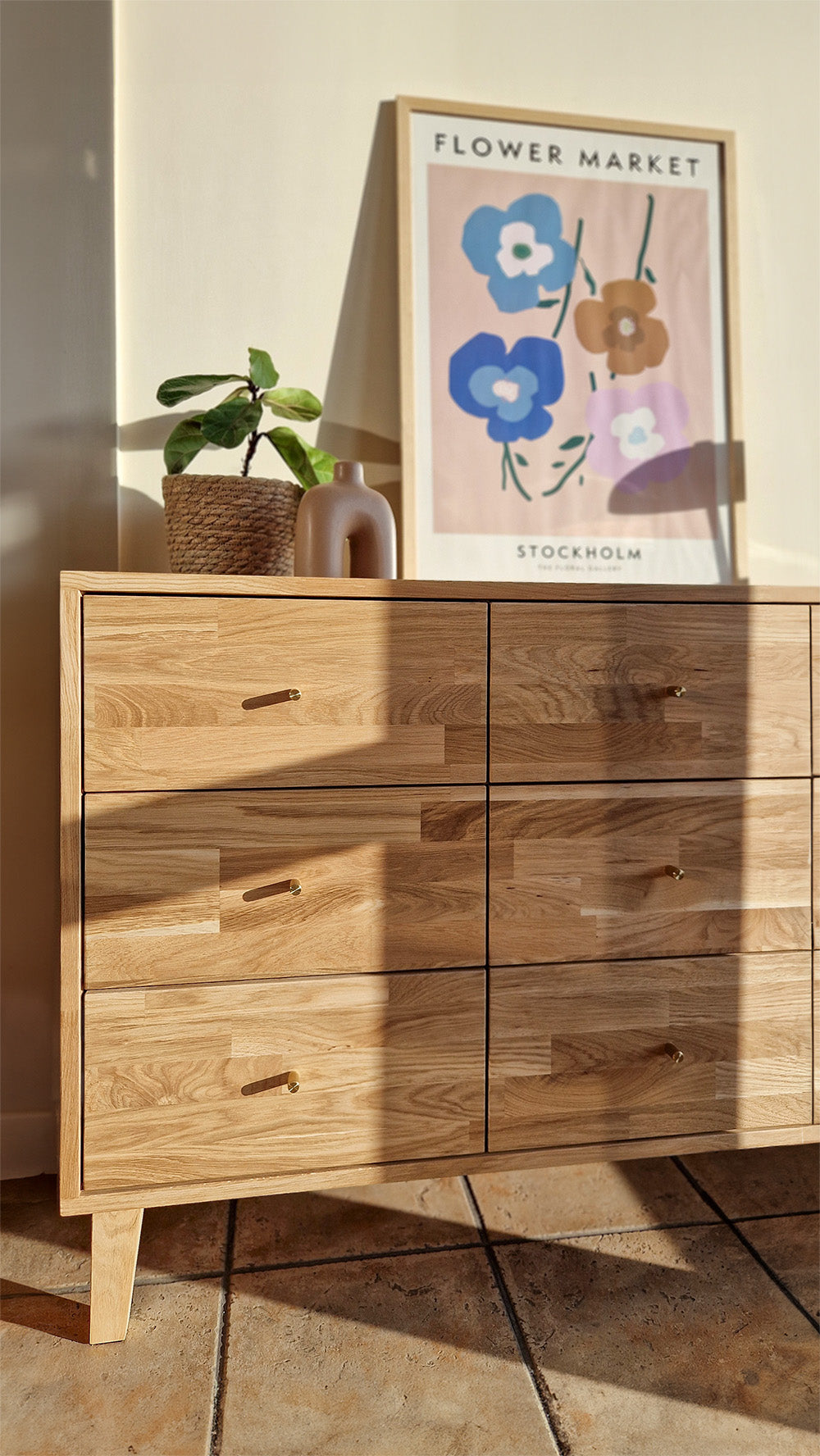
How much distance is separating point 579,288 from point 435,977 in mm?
1254

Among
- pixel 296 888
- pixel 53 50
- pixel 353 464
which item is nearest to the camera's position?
pixel 296 888

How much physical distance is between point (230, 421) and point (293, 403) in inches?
5.5

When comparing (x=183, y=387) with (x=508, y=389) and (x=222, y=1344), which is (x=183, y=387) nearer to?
(x=508, y=389)

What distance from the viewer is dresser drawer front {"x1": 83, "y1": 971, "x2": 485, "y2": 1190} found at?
1.11 meters

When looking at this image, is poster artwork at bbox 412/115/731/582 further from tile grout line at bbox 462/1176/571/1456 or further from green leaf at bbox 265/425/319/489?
tile grout line at bbox 462/1176/571/1456

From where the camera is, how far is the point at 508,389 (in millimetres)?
1631

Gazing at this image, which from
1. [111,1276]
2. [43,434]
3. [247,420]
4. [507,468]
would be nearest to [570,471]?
[507,468]

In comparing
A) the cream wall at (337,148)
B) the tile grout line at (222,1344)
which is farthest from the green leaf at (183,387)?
the tile grout line at (222,1344)

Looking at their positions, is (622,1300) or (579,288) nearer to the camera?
(622,1300)

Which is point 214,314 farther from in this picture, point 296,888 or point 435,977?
point 435,977

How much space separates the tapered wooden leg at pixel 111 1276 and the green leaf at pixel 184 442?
1.02 metres

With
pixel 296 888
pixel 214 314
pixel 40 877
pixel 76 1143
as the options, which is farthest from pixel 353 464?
pixel 76 1143

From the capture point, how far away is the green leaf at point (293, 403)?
1403mm

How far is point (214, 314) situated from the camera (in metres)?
1.54
